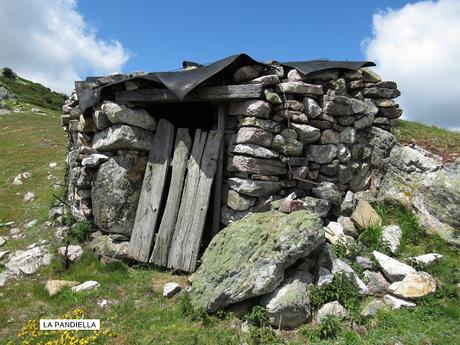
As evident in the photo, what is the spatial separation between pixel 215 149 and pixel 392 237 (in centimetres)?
346

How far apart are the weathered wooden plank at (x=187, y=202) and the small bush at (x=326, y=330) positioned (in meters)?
2.76

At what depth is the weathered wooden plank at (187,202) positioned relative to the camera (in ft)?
22.1

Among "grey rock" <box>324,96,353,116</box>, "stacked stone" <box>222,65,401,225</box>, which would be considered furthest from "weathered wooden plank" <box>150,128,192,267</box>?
"grey rock" <box>324,96,353,116</box>

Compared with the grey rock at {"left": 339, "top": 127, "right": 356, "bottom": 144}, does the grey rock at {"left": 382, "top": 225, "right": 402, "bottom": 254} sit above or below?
below

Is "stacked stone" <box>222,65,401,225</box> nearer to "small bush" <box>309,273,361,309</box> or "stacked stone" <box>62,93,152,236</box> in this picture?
"stacked stone" <box>62,93,152,236</box>

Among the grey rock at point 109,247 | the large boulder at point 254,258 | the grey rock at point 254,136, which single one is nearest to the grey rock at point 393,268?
the large boulder at point 254,258

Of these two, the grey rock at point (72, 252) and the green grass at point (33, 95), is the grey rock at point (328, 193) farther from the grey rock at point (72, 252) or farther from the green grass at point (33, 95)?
the green grass at point (33, 95)

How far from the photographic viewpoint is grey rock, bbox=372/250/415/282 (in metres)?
5.41

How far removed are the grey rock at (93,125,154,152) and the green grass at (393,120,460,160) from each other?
18.0 ft

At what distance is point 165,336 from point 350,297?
99.9 inches

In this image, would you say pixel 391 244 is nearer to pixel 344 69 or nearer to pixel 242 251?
pixel 242 251

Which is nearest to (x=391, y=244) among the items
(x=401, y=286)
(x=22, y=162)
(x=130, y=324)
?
(x=401, y=286)

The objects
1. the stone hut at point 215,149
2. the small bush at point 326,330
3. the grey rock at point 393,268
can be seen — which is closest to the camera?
the small bush at point 326,330

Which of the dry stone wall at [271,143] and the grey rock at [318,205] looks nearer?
the dry stone wall at [271,143]
